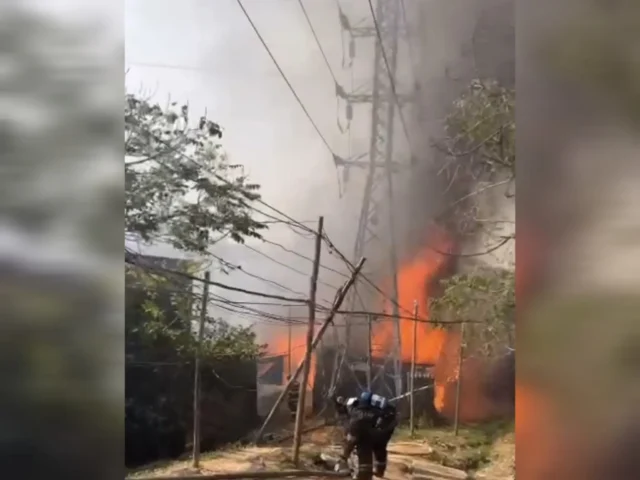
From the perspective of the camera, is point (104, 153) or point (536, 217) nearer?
point (536, 217)

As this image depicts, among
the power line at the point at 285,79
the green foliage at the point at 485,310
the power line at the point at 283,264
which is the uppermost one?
the power line at the point at 285,79

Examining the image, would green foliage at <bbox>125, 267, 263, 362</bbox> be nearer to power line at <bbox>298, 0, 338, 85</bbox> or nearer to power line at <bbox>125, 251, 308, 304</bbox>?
power line at <bbox>125, 251, 308, 304</bbox>

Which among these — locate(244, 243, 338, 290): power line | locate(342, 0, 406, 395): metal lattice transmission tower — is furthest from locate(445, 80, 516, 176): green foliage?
locate(244, 243, 338, 290): power line

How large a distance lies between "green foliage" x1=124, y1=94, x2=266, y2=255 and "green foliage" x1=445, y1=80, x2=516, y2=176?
0.42 m

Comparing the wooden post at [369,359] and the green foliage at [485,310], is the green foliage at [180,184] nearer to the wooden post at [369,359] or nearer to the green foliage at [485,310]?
the wooden post at [369,359]

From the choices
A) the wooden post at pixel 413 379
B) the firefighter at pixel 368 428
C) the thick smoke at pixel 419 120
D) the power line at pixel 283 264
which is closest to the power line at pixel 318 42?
the thick smoke at pixel 419 120

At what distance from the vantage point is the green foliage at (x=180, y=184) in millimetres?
1299

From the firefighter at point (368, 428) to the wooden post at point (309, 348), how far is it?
0.23ft

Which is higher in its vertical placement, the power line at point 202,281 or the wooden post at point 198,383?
the power line at point 202,281

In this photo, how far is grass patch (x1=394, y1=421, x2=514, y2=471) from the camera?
121 centimetres

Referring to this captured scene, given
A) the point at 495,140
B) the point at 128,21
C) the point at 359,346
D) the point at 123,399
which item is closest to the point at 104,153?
the point at 128,21

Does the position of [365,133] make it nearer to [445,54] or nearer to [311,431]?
[445,54]

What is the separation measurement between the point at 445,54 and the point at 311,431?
0.76 metres

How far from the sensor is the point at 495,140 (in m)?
1.24
